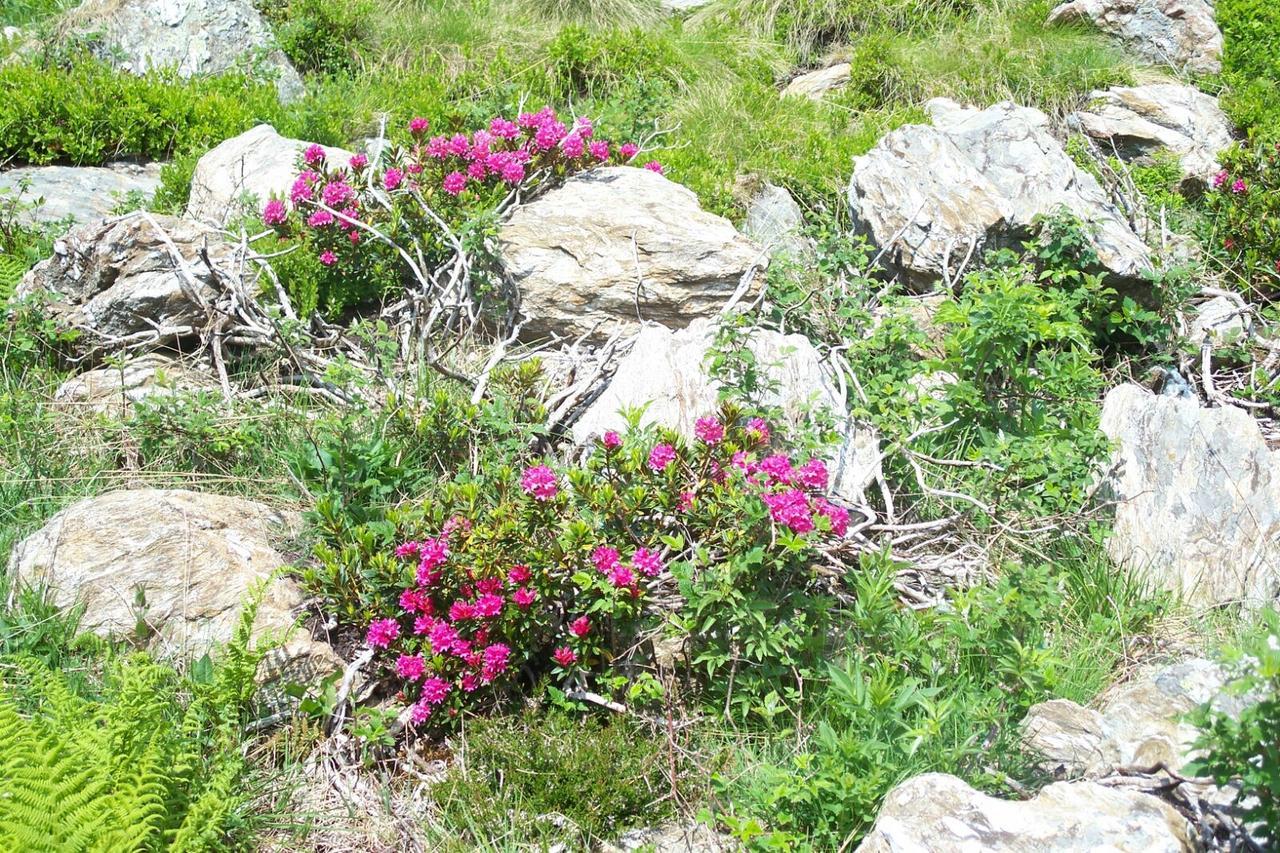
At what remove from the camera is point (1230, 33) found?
29.1 feet

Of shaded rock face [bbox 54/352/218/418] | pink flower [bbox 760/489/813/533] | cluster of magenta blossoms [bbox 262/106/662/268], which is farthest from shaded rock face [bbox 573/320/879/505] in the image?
shaded rock face [bbox 54/352/218/418]

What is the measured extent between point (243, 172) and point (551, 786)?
4683 millimetres

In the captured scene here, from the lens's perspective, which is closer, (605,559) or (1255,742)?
(1255,742)

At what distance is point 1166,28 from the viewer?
8.99 m

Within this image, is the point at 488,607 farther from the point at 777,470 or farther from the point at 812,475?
the point at 812,475

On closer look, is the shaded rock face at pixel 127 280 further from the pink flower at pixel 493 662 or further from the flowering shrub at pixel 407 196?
the pink flower at pixel 493 662

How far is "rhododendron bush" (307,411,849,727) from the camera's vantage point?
3750 millimetres

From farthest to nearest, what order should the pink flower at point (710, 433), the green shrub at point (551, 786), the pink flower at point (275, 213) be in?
the pink flower at point (275, 213) < the pink flower at point (710, 433) < the green shrub at point (551, 786)

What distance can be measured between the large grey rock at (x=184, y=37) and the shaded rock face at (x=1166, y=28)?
22.8 feet

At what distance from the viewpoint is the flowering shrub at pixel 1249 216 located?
6684 millimetres

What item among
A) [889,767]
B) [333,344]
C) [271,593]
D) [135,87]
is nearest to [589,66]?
[135,87]

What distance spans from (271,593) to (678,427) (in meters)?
1.83

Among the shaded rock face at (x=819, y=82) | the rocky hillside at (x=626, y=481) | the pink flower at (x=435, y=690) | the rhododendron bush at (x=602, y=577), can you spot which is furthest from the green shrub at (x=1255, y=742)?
the shaded rock face at (x=819, y=82)

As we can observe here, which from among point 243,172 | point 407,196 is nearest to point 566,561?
point 407,196
